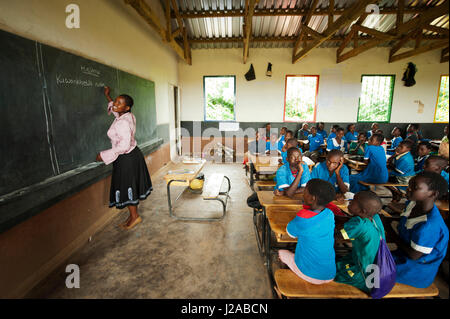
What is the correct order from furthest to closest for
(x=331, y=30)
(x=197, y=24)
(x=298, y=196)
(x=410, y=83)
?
(x=410, y=83) < (x=197, y=24) < (x=331, y=30) < (x=298, y=196)

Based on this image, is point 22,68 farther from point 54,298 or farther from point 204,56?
point 204,56

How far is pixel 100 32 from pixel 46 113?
169 cm

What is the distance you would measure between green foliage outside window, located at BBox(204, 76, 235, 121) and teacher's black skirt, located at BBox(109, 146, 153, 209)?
234 inches

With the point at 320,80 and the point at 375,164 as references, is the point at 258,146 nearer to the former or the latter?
the point at 375,164

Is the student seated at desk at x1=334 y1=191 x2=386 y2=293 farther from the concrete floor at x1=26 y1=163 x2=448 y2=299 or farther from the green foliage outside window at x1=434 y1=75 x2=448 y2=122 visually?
the green foliage outside window at x1=434 y1=75 x2=448 y2=122

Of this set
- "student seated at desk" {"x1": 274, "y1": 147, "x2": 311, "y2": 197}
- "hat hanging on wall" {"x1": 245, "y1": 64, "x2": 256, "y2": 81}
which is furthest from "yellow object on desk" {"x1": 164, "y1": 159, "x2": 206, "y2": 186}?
"hat hanging on wall" {"x1": 245, "y1": 64, "x2": 256, "y2": 81}

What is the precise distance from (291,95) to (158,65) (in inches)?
188

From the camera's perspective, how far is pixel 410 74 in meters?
8.17

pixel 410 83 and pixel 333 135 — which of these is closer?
pixel 333 135

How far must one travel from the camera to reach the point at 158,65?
611cm

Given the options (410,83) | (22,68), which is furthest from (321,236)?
(410,83)

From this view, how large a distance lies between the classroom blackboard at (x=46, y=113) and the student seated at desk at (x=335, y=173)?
2.86 metres

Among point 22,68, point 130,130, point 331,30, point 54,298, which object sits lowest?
point 54,298

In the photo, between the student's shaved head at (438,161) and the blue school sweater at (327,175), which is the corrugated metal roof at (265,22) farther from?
the student's shaved head at (438,161)
